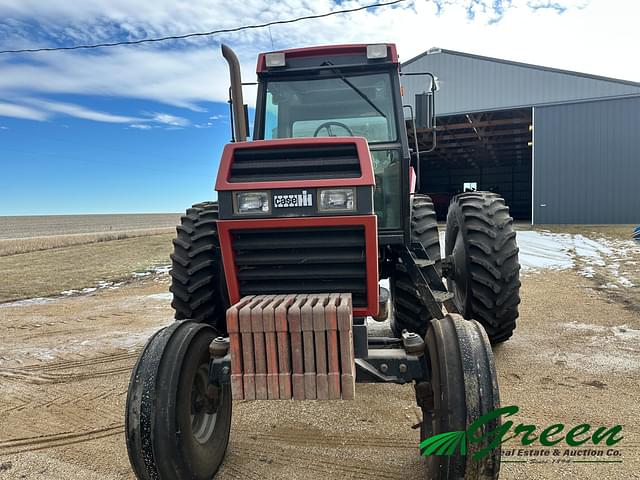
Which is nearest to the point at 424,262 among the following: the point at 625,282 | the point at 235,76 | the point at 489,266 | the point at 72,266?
the point at 489,266

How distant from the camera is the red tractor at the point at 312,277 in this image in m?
2.44

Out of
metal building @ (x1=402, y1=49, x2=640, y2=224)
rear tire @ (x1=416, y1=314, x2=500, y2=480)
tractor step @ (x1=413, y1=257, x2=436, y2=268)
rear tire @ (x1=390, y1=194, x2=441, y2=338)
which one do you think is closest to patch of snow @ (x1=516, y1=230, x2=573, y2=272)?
metal building @ (x1=402, y1=49, x2=640, y2=224)

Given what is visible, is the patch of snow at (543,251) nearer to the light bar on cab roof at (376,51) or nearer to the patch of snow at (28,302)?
the light bar on cab roof at (376,51)

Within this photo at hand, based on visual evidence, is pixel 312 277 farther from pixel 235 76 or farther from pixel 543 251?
pixel 543 251

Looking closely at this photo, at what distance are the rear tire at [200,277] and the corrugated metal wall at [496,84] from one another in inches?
627

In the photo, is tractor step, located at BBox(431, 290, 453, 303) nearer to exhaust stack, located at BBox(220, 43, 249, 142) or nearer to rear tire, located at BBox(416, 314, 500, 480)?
rear tire, located at BBox(416, 314, 500, 480)

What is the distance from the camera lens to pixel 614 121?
18.4 meters

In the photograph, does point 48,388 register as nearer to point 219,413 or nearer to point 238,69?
point 219,413

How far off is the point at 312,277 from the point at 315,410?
1.38 metres

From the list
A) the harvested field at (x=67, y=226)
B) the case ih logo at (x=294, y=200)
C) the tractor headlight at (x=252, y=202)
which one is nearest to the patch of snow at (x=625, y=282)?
the case ih logo at (x=294, y=200)

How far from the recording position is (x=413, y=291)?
3.93 metres

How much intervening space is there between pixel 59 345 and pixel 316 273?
4.31m

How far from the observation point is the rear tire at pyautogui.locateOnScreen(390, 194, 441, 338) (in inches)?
156

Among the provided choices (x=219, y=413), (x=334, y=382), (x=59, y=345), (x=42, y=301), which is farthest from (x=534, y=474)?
(x=42, y=301)
